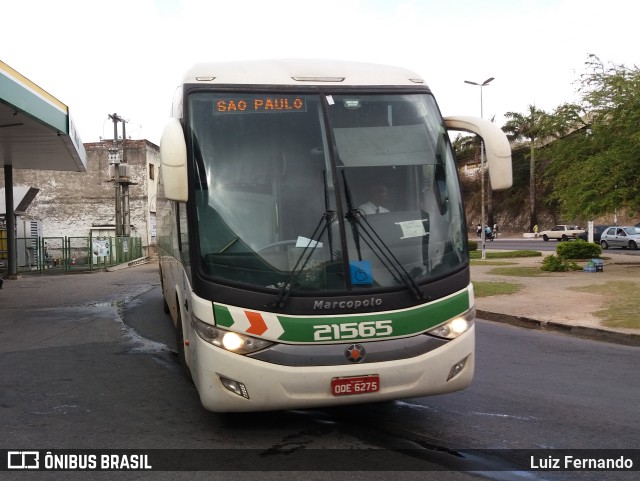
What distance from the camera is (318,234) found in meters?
4.73

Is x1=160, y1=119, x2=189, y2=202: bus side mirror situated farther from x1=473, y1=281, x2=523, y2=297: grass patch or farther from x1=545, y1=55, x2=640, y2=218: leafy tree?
x1=545, y1=55, x2=640, y2=218: leafy tree

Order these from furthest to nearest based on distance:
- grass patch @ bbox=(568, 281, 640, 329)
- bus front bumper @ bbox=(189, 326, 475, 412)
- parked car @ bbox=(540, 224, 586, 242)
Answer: parked car @ bbox=(540, 224, 586, 242) → grass patch @ bbox=(568, 281, 640, 329) → bus front bumper @ bbox=(189, 326, 475, 412)

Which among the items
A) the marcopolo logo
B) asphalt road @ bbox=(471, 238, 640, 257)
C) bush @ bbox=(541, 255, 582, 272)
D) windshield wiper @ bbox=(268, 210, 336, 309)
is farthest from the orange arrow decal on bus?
asphalt road @ bbox=(471, 238, 640, 257)

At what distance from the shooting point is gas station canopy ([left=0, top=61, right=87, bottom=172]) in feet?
43.2

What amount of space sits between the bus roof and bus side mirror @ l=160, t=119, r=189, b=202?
0.64 meters

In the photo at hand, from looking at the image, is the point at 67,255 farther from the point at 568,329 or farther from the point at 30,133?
the point at 568,329

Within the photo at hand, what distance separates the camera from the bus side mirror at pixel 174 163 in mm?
4652

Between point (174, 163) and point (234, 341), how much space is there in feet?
4.69

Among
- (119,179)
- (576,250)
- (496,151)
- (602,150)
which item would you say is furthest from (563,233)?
(496,151)

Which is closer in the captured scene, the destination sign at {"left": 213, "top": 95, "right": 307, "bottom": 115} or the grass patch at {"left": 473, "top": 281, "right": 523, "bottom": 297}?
the destination sign at {"left": 213, "top": 95, "right": 307, "bottom": 115}

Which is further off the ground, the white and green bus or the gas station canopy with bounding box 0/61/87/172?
the gas station canopy with bounding box 0/61/87/172

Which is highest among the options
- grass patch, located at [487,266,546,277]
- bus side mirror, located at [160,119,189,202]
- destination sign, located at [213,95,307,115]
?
destination sign, located at [213,95,307,115]

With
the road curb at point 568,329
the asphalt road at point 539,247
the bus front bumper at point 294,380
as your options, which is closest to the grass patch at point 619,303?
the road curb at point 568,329

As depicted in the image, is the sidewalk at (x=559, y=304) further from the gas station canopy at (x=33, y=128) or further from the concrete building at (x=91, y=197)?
the concrete building at (x=91, y=197)
